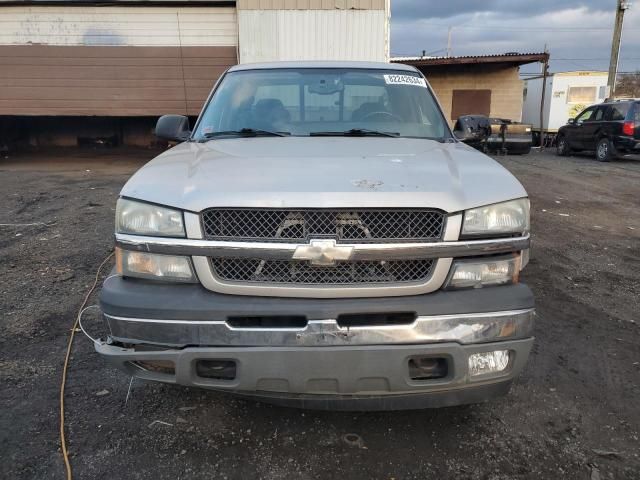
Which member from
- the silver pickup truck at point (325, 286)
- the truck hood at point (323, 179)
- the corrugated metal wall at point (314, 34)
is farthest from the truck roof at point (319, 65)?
the corrugated metal wall at point (314, 34)

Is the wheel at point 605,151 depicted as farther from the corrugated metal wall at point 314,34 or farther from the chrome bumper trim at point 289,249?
the chrome bumper trim at point 289,249

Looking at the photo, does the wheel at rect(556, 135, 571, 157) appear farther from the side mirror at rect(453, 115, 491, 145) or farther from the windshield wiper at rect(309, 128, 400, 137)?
the windshield wiper at rect(309, 128, 400, 137)

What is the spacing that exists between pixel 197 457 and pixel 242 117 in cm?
220

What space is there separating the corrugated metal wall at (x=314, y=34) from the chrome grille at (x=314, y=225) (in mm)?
10913

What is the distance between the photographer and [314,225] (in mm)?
2154

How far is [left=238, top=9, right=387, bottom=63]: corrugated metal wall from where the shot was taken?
12.2 m

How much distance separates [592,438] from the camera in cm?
255

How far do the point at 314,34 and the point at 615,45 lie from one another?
16.7 meters

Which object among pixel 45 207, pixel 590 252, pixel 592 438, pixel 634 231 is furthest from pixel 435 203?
pixel 45 207

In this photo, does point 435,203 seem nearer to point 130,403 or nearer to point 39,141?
point 130,403

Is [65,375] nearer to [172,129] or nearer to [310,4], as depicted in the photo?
[172,129]

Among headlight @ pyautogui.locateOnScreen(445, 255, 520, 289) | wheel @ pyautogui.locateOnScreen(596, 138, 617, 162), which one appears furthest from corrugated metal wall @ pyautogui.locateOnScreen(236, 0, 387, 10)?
headlight @ pyautogui.locateOnScreen(445, 255, 520, 289)

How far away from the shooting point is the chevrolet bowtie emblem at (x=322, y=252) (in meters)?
2.11

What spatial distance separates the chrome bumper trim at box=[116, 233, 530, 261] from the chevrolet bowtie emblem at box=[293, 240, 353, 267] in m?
0.02
